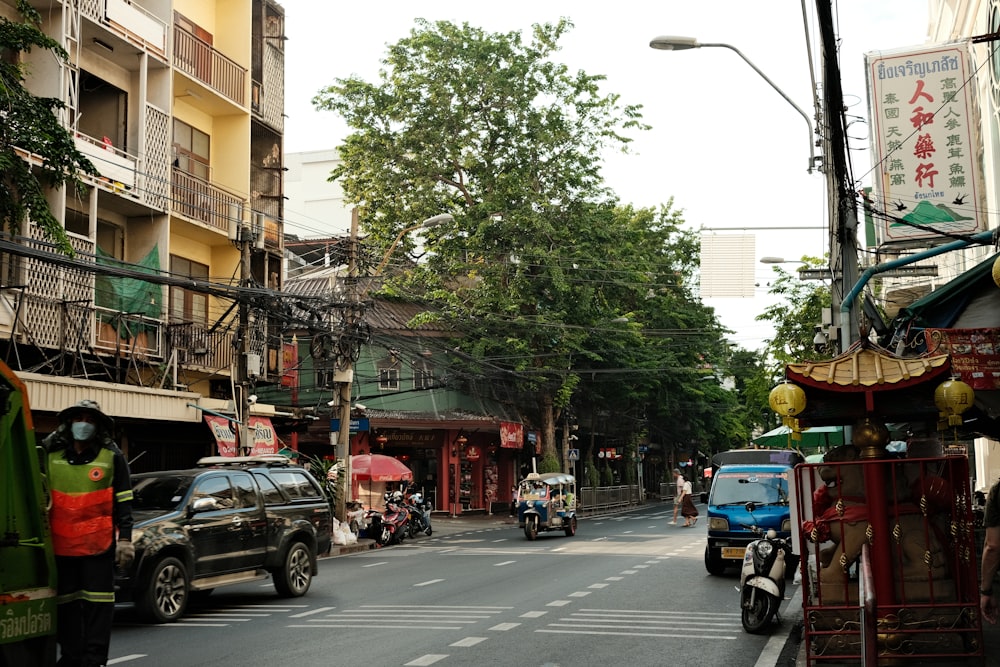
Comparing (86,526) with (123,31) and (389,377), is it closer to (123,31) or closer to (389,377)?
(123,31)

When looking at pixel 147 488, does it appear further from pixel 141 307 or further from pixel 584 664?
pixel 141 307

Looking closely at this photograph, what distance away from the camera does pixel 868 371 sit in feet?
30.8

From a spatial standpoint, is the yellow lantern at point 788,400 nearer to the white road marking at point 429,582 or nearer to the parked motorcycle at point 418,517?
the white road marking at point 429,582

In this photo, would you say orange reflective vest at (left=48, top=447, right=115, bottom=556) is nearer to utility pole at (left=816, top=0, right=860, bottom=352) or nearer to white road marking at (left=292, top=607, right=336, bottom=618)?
white road marking at (left=292, top=607, right=336, bottom=618)

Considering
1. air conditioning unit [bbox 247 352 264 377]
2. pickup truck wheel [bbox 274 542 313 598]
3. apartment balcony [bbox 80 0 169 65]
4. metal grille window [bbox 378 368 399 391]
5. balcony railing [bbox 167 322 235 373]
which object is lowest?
pickup truck wheel [bbox 274 542 313 598]

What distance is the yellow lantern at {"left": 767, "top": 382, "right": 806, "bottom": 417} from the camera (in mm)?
9492

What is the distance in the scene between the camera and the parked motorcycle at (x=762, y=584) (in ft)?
38.6

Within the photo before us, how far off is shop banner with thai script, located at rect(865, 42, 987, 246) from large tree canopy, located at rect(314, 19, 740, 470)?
22093 mm

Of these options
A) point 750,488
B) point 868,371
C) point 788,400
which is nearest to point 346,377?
point 750,488

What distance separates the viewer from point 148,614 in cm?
1252

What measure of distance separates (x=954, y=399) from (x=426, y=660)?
5.15 meters

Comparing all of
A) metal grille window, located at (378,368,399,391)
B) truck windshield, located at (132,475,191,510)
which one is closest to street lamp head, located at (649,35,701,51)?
truck windshield, located at (132,475,191,510)

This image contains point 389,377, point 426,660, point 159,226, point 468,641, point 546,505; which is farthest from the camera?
point 389,377

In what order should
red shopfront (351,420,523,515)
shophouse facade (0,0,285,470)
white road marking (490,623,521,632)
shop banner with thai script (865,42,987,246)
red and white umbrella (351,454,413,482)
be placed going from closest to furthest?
white road marking (490,623,521,632) < shop banner with thai script (865,42,987,246) < shophouse facade (0,0,285,470) < red and white umbrella (351,454,413,482) < red shopfront (351,420,523,515)
